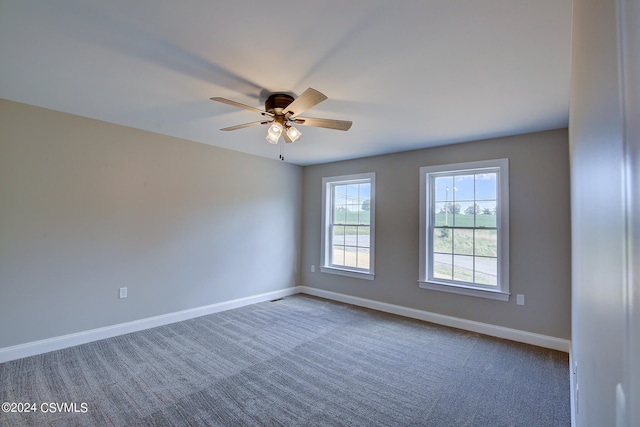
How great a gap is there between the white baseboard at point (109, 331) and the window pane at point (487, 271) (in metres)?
3.37

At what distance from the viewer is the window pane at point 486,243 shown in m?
3.81

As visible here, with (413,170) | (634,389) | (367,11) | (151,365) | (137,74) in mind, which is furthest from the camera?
(413,170)

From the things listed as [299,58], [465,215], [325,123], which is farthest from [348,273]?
[299,58]

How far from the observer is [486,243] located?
3871 millimetres

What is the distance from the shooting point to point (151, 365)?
2.85 m

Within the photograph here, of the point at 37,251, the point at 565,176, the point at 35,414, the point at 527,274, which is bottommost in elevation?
the point at 35,414

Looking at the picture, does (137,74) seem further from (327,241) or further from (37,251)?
(327,241)

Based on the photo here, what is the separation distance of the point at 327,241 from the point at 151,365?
3343 millimetres

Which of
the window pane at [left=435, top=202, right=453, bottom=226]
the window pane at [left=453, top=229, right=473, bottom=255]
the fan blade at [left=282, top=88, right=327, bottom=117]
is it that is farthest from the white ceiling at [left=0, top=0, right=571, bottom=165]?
the window pane at [left=453, top=229, right=473, bottom=255]

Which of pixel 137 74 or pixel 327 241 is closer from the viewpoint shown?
pixel 137 74

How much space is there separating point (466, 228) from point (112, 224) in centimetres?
443

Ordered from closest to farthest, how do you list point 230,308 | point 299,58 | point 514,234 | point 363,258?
1. point 299,58
2. point 514,234
3. point 230,308
4. point 363,258

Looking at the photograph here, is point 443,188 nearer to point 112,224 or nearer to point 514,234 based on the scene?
point 514,234

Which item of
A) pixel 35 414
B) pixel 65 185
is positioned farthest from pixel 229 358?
pixel 65 185
